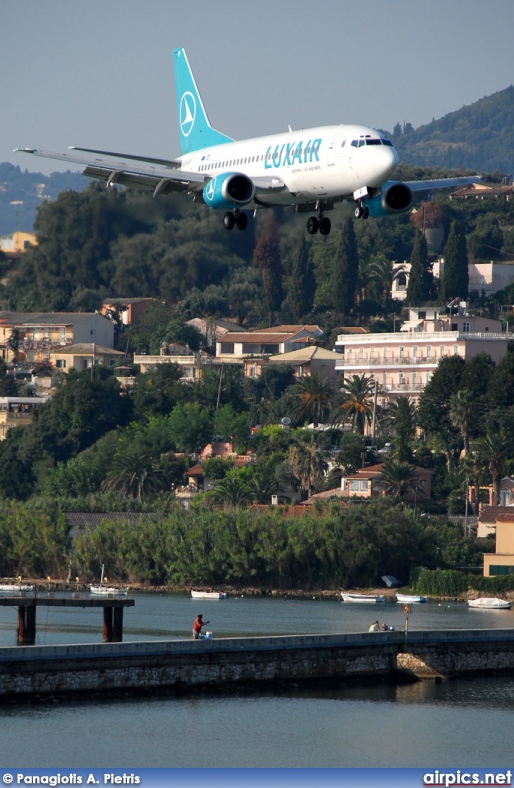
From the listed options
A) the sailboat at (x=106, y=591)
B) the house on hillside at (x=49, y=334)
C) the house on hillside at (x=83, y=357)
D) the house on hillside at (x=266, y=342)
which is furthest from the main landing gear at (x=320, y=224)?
the house on hillside at (x=49, y=334)

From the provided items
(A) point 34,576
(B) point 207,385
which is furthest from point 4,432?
(A) point 34,576

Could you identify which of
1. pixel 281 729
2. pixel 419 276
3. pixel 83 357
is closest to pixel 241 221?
pixel 281 729

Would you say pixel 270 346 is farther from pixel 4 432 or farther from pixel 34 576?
pixel 34 576

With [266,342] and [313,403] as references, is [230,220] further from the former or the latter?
[266,342]

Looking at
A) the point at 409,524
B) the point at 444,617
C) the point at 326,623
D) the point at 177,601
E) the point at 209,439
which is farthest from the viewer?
the point at 209,439

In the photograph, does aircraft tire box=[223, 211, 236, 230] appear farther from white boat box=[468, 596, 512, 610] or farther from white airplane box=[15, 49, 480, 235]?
white boat box=[468, 596, 512, 610]

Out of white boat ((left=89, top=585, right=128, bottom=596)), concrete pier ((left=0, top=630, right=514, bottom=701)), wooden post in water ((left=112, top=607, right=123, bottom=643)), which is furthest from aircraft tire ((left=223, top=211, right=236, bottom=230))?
white boat ((left=89, top=585, right=128, bottom=596))
